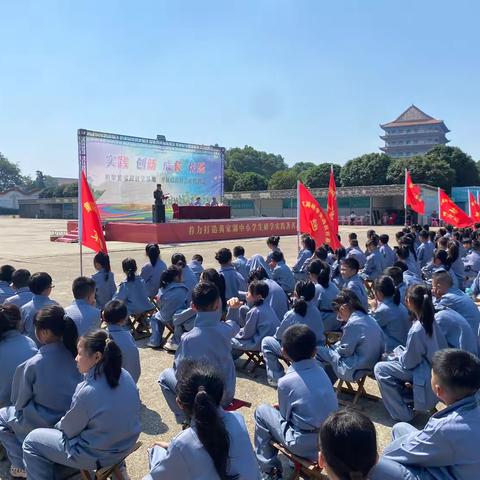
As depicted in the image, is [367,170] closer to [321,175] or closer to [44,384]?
[321,175]

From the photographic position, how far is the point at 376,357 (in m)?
4.05

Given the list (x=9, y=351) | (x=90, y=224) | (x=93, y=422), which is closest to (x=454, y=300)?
(x=93, y=422)

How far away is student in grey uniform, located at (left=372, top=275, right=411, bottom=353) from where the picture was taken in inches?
174

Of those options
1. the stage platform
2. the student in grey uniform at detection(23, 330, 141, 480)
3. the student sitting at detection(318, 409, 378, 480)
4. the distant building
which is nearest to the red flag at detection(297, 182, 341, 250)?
the student in grey uniform at detection(23, 330, 141, 480)

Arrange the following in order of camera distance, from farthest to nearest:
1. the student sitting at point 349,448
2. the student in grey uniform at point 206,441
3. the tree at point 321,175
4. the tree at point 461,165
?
1. the tree at point 321,175
2. the tree at point 461,165
3. the student in grey uniform at point 206,441
4. the student sitting at point 349,448

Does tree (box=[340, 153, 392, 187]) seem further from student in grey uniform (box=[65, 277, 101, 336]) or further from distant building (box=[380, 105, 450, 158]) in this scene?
student in grey uniform (box=[65, 277, 101, 336])

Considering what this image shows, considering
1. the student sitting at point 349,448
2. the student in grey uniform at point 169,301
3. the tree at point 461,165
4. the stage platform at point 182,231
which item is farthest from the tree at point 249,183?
the student sitting at point 349,448

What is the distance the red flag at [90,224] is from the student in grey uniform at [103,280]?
3.02 feet

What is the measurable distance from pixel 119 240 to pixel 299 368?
20.5 metres

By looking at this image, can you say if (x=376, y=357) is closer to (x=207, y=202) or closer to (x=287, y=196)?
(x=207, y=202)

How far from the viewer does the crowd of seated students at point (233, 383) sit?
80.3 inches

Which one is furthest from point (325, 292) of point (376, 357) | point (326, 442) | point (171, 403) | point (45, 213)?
point (45, 213)

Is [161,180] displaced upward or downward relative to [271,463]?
upward

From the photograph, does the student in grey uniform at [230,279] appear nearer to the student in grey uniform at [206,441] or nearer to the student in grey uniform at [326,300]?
the student in grey uniform at [326,300]
